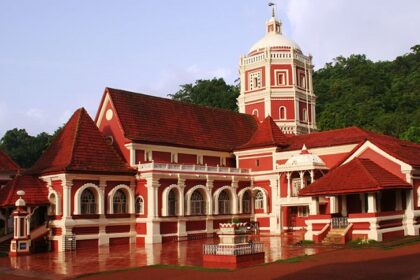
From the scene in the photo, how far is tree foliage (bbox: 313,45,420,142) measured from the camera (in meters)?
52.2

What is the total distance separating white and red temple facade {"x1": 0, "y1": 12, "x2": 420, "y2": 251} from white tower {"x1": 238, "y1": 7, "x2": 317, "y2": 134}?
16 cm

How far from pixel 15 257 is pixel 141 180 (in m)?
8.53

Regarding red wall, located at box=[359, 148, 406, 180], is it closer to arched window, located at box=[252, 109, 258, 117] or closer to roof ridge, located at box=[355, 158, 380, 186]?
roof ridge, located at box=[355, 158, 380, 186]

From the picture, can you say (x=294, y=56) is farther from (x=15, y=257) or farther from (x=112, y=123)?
(x=15, y=257)

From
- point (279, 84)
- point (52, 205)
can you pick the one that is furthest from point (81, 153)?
point (279, 84)

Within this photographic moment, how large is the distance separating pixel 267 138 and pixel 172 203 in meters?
8.42

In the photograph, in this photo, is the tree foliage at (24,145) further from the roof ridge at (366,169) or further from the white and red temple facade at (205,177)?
the roof ridge at (366,169)

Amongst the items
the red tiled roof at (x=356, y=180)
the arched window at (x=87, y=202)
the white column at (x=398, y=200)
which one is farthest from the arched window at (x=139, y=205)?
the white column at (x=398, y=200)

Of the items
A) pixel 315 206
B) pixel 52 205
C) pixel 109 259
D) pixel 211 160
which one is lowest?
pixel 109 259

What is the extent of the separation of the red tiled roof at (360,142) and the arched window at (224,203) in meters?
4.88

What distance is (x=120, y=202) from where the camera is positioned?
A: 30484mm

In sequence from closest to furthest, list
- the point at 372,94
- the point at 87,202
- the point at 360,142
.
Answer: the point at 87,202, the point at 360,142, the point at 372,94

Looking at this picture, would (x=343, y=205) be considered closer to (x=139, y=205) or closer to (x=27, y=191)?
(x=139, y=205)

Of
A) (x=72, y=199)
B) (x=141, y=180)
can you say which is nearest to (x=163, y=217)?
(x=141, y=180)
